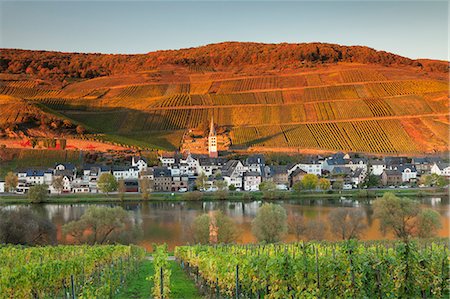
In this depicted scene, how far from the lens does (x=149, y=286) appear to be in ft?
39.5

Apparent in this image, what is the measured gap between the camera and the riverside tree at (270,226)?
22625mm

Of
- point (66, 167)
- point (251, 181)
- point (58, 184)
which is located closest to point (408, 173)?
point (251, 181)

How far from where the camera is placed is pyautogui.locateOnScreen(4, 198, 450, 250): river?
2541 cm

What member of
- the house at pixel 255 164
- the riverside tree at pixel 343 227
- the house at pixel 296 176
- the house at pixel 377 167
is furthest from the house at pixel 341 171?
the riverside tree at pixel 343 227

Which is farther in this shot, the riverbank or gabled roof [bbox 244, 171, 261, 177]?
gabled roof [bbox 244, 171, 261, 177]

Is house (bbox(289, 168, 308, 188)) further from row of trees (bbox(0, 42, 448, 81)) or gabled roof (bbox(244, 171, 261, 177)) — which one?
row of trees (bbox(0, 42, 448, 81))

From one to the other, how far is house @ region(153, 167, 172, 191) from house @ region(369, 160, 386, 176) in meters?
19.2

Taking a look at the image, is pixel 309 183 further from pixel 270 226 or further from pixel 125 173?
pixel 270 226

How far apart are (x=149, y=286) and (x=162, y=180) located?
38.5 m

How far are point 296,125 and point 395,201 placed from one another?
5161 cm

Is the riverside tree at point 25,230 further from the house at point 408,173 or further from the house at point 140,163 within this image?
the house at point 408,173

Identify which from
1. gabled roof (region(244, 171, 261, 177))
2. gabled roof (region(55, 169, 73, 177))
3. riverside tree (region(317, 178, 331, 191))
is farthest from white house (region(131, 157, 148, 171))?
riverside tree (region(317, 178, 331, 191))

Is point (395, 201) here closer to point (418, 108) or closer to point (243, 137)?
point (243, 137)

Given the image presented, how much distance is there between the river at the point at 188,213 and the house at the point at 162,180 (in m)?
8.66
